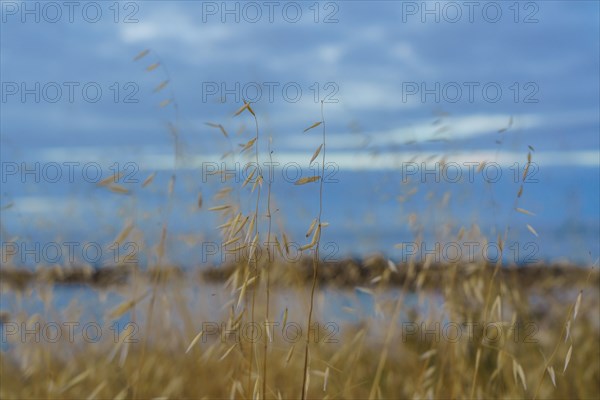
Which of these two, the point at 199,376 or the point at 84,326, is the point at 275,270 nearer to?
the point at 199,376

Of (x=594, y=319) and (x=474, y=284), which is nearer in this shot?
(x=474, y=284)

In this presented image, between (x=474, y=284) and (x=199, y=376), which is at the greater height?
(x=474, y=284)

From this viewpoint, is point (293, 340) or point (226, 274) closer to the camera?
point (293, 340)

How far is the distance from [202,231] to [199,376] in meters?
0.56

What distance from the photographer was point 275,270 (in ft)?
9.12

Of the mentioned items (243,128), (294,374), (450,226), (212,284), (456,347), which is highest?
(243,128)

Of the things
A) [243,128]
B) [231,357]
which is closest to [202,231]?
[231,357]

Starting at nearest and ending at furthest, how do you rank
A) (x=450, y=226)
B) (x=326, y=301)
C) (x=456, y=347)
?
(x=456, y=347), (x=450, y=226), (x=326, y=301)

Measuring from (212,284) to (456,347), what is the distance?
34.8 inches

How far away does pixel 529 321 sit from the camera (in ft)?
9.62

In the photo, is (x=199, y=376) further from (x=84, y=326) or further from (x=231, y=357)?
(x=84, y=326)

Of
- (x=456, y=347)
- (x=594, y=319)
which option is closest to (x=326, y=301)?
(x=456, y=347)

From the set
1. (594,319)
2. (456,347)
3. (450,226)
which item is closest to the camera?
(456,347)

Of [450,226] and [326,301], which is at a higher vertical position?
[450,226]
